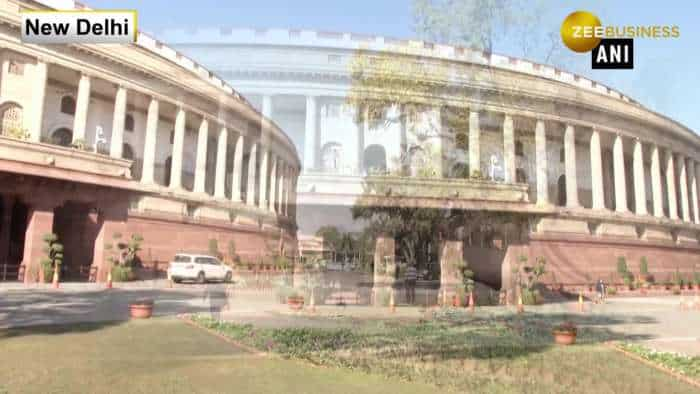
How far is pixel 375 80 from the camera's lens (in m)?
11.7

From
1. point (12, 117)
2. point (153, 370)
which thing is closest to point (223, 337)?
point (153, 370)

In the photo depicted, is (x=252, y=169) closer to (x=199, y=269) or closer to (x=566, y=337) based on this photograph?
(x=566, y=337)

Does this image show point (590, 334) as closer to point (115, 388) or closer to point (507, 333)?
point (507, 333)

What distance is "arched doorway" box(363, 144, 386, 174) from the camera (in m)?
11.2

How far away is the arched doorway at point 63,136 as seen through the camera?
33688mm

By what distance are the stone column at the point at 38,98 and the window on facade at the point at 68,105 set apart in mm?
3772

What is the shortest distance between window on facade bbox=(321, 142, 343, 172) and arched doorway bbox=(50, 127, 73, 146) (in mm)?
29468

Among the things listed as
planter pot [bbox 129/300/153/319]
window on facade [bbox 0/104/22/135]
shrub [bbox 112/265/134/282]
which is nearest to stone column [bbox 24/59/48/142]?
window on facade [bbox 0/104/22/135]

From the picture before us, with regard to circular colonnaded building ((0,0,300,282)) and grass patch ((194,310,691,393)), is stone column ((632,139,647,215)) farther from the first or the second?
circular colonnaded building ((0,0,300,282))

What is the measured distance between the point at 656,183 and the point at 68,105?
54.2 m

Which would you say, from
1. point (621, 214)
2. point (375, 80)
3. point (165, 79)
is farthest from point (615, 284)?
point (165, 79)

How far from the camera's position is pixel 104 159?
26891 millimetres

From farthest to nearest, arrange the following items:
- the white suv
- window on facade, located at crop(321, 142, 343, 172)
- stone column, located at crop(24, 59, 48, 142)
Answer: stone column, located at crop(24, 59, 48, 142) < the white suv < window on facade, located at crop(321, 142, 343, 172)

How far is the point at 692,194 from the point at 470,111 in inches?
2230
